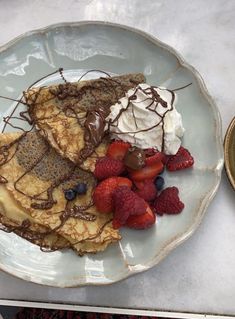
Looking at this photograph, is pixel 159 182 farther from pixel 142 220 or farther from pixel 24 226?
pixel 24 226

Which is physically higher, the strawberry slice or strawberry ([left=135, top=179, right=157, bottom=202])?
the strawberry slice

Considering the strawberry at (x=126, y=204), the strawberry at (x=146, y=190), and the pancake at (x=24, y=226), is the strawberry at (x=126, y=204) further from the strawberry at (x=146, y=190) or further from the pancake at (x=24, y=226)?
the pancake at (x=24, y=226)

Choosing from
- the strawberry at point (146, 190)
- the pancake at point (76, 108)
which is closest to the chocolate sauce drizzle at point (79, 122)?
the pancake at point (76, 108)

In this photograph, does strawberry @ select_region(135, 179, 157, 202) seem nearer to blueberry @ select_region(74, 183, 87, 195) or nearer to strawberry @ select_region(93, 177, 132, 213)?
strawberry @ select_region(93, 177, 132, 213)

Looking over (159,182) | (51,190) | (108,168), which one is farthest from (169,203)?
(51,190)

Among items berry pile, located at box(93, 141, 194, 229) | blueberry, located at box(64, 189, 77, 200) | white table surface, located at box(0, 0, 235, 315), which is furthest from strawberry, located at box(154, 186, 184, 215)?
blueberry, located at box(64, 189, 77, 200)

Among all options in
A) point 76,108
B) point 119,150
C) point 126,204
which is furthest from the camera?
point 76,108

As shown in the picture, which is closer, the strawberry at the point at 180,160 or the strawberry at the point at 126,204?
the strawberry at the point at 126,204
